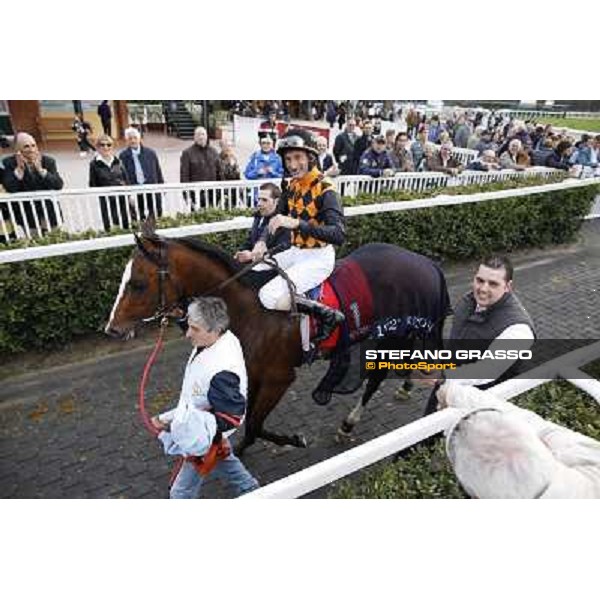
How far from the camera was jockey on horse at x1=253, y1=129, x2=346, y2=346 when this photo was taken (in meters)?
3.28

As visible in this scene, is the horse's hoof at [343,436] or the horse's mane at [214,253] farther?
the horse's hoof at [343,436]

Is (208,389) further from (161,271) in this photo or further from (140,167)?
(140,167)

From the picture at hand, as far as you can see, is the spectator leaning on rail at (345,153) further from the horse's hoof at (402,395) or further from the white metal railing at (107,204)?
the horse's hoof at (402,395)

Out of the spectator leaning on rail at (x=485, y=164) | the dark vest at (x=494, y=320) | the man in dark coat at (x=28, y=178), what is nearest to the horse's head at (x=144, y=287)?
the dark vest at (x=494, y=320)

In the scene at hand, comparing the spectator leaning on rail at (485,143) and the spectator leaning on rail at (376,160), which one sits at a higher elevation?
the spectator leaning on rail at (376,160)

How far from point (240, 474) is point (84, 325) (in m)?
2.81

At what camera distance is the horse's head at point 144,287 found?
3250mm

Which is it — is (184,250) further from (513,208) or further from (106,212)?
(513,208)

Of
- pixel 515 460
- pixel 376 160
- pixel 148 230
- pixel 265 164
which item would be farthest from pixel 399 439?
pixel 376 160

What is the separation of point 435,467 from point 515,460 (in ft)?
2.53

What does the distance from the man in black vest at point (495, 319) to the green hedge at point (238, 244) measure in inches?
130

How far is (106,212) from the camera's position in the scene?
608 centimetres

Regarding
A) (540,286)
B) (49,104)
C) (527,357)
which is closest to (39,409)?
(527,357)

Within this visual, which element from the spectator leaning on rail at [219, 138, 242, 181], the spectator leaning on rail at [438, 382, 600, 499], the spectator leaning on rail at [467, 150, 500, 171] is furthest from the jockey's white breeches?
the spectator leaning on rail at [467, 150, 500, 171]
